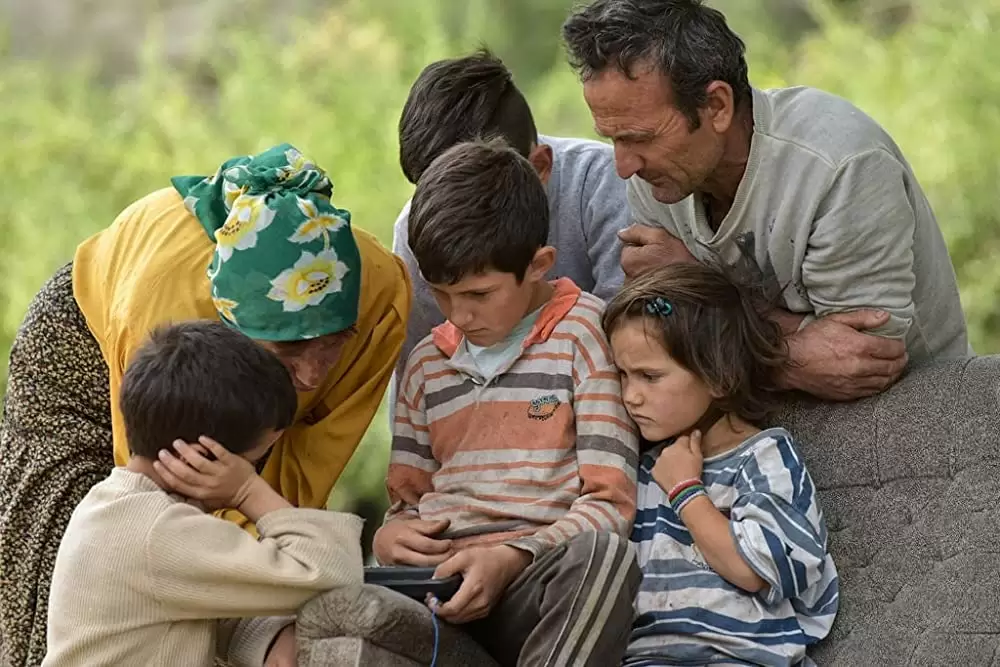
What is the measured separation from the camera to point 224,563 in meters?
2.04

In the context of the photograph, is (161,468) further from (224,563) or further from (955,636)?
(955,636)

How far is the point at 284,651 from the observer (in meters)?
2.21

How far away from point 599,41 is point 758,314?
576mm

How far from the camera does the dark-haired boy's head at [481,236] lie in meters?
2.34

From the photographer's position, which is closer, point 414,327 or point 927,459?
point 927,459

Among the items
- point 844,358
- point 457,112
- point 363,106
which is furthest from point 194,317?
point 363,106

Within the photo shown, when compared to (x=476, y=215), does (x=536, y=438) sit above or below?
below

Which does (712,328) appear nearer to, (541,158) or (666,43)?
(666,43)

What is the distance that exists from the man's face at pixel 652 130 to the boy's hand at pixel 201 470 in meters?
0.93

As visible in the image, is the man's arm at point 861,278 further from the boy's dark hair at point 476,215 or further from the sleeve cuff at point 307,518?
the sleeve cuff at point 307,518

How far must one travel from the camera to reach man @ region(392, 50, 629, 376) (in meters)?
2.77

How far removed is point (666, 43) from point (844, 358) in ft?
2.14

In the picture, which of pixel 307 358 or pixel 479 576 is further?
pixel 307 358

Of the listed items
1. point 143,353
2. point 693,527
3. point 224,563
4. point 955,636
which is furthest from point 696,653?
point 143,353
